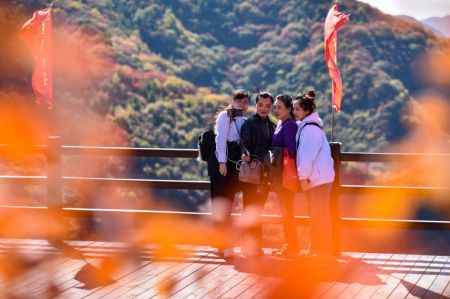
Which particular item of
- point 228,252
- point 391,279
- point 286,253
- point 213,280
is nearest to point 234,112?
point 228,252

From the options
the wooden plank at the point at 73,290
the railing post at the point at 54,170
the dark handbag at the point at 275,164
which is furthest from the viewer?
the railing post at the point at 54,170

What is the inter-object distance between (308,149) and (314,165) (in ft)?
0.52

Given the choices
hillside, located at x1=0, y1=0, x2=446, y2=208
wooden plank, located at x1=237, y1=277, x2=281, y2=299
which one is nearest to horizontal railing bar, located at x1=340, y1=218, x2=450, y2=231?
wooden plank, located at x1=237, y1=277, x2=281, y2=299

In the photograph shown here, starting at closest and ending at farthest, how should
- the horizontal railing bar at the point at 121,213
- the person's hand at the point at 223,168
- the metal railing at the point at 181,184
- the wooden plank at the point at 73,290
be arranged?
1. the wooden plank at the point at 73,290
2. the person's hand at the point at 223,168
3. the metal railing at the point at 181,184
4. the horizontal railing bar at the point at 121,213

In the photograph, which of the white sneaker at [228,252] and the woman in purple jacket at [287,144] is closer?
the woman in purple jacket at [287,144]

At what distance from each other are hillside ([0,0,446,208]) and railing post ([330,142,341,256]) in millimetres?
25764

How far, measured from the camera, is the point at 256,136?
7.16 m

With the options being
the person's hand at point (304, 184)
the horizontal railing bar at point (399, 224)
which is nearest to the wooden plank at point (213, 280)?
the person's hand at point (304, 184)

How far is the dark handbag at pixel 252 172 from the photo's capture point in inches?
278

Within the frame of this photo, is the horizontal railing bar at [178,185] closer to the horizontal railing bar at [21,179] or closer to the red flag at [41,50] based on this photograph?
the horizontal railing bar at [21,179]

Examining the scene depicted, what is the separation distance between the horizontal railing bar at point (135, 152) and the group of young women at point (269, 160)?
2.12 ft

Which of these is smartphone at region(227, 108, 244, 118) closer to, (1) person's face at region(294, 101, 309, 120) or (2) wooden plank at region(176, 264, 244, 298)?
(1) person's face at region(294, 101, 309, 120)

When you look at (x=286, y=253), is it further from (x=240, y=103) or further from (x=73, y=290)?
(x=73, y=290)

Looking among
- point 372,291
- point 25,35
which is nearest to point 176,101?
point 25,35
